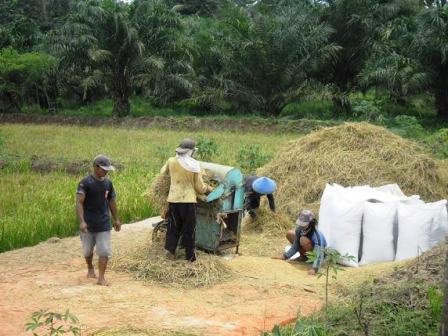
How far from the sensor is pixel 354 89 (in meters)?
26.4

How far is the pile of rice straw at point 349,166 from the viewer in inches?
366

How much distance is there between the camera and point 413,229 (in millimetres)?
6785

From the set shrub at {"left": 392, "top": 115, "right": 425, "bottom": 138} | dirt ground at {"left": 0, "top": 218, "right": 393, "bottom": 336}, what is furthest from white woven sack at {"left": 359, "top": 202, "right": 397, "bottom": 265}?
shrub at {"left": 392, "top": 115, "right": 425, "bottom": 138}

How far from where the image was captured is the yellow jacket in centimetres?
641

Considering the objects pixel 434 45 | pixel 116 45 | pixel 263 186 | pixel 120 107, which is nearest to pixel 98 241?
pixel 263 186

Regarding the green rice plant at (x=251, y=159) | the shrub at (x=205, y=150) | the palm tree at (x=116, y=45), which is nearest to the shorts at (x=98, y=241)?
the green rice plant at (x=251, y=159)

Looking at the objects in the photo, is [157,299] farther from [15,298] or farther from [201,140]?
[201,140]

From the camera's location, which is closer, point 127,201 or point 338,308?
point 338,308

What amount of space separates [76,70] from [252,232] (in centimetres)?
1862

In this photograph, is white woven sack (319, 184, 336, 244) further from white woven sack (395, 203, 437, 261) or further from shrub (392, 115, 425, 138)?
shrub (392, 115, 425, 138)

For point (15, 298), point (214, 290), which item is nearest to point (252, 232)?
point (214, 290)

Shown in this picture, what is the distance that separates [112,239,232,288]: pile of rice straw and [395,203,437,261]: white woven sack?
6.59 ft

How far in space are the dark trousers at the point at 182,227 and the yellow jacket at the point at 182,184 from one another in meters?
0.08

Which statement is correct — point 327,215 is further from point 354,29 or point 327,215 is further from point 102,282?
point 354,29
